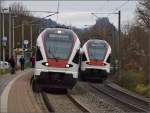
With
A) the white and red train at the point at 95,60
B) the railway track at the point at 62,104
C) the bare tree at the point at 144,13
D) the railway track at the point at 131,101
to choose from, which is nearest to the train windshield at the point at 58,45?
the railway track at the point at 62,104

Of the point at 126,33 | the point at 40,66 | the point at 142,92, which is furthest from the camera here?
the point at 126,33

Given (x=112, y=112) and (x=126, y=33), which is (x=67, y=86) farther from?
(x=126, y=33)

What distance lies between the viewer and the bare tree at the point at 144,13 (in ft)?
225

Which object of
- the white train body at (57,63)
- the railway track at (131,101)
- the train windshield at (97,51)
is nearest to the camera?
the railway track at (131,101)

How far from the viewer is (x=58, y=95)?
28.5 metres

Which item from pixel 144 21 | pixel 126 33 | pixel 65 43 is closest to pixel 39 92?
pixel 65 43

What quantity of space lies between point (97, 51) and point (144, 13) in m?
29.3

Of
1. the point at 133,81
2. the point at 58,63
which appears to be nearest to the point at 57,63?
the point at 58,63

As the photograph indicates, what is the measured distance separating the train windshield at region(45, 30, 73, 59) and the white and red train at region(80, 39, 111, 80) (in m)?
14.2

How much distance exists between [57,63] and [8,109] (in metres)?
10.5

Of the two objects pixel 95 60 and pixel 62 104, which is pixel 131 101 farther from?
pixel 95 60

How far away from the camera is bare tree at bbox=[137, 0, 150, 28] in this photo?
6869 cm

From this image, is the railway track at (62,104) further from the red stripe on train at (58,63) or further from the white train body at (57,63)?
the red stripe on train at (58,63)

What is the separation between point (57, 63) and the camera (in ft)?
91.7
